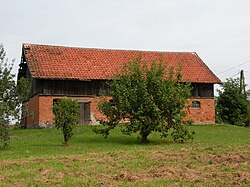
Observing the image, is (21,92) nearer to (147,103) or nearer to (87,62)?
(147,103)

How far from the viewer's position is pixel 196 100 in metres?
40.7

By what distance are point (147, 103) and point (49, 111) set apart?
13347 millimetres

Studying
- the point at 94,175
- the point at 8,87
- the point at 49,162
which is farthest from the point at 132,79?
the point at 94,175

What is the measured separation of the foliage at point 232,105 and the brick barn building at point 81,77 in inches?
197

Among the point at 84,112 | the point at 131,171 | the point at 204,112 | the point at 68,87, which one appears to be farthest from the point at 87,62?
the point at 131,171

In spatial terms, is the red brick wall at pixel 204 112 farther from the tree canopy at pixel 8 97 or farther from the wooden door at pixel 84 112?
the tree canopy at pixel 8 97

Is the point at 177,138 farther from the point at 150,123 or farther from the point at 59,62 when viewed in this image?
the point at 59,62

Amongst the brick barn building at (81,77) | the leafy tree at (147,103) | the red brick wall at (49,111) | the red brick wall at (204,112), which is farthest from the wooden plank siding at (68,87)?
the leafy tree at (147,103)

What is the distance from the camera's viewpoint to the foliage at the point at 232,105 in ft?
147

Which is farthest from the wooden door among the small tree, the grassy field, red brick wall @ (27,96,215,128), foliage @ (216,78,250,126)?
the grassy field

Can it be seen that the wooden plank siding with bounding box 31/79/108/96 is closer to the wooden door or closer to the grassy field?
the wooden door

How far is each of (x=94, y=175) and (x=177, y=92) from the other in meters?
14.6

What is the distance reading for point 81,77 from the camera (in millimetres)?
36781

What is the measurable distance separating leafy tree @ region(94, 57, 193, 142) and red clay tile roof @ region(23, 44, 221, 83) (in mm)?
9765
